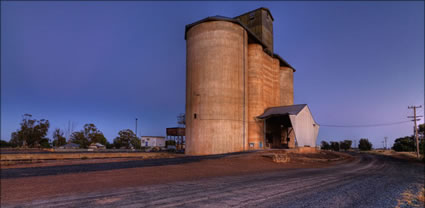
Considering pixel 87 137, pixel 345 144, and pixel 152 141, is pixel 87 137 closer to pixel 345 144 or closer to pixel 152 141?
pixel 152 141

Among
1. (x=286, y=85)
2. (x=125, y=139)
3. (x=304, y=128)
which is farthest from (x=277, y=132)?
(x=125, y=139)

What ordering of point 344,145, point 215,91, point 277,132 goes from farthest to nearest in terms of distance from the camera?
point 344,145, point 277,132, point 215,91

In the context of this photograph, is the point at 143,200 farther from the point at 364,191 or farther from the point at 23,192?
the point at 364,191

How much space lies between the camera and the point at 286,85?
64.5m

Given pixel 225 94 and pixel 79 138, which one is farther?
pixel 79 138

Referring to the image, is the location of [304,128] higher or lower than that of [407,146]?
higher

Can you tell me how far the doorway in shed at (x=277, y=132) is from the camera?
4950cm

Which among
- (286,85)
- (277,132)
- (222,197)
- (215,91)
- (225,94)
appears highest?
(286,85)

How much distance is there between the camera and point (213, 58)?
1553 inches

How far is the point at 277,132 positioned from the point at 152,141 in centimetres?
3218

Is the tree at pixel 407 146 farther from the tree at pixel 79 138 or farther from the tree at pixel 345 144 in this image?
the tree at pixel 79 138

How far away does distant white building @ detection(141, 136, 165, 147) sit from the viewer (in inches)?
2524

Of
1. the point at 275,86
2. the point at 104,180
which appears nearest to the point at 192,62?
the point at 275,86

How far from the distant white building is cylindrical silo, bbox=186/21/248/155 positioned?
26.8 m
